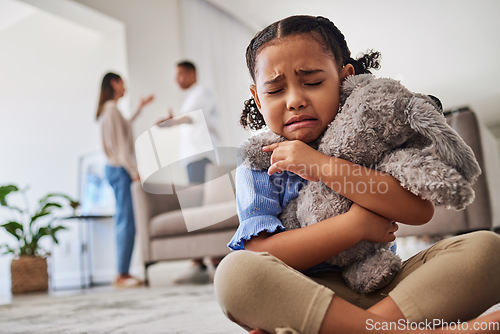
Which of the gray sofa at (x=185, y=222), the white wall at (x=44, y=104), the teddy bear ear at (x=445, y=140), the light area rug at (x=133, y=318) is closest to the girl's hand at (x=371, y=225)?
the teddy bear ear at (x=445, y=140)

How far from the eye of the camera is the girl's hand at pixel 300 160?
58 cm

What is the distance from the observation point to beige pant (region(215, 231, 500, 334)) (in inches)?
20.0

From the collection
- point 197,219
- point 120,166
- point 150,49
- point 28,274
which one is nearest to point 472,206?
point 197,219

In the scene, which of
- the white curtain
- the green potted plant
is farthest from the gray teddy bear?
the white curtain

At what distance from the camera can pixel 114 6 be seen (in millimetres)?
3629

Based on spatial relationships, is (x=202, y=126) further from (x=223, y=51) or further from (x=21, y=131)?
(x=21, y=131)

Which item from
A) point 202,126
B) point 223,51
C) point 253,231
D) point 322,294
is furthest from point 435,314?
point 223,51

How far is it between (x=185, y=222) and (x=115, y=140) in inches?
26.3

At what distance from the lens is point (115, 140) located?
8.46 feet

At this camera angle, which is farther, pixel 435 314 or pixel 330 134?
pixel 330 134

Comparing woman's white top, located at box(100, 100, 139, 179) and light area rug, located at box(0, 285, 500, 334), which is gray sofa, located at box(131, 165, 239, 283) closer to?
woman's white top, located at box(100, 100, 139, 179)

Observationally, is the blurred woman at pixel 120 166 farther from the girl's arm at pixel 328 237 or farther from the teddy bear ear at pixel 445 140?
the teddy bear ear at pixel 445 140

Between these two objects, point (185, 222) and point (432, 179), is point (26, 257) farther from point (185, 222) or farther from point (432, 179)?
point (432, 179)

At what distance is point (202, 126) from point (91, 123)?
2.12 meters
